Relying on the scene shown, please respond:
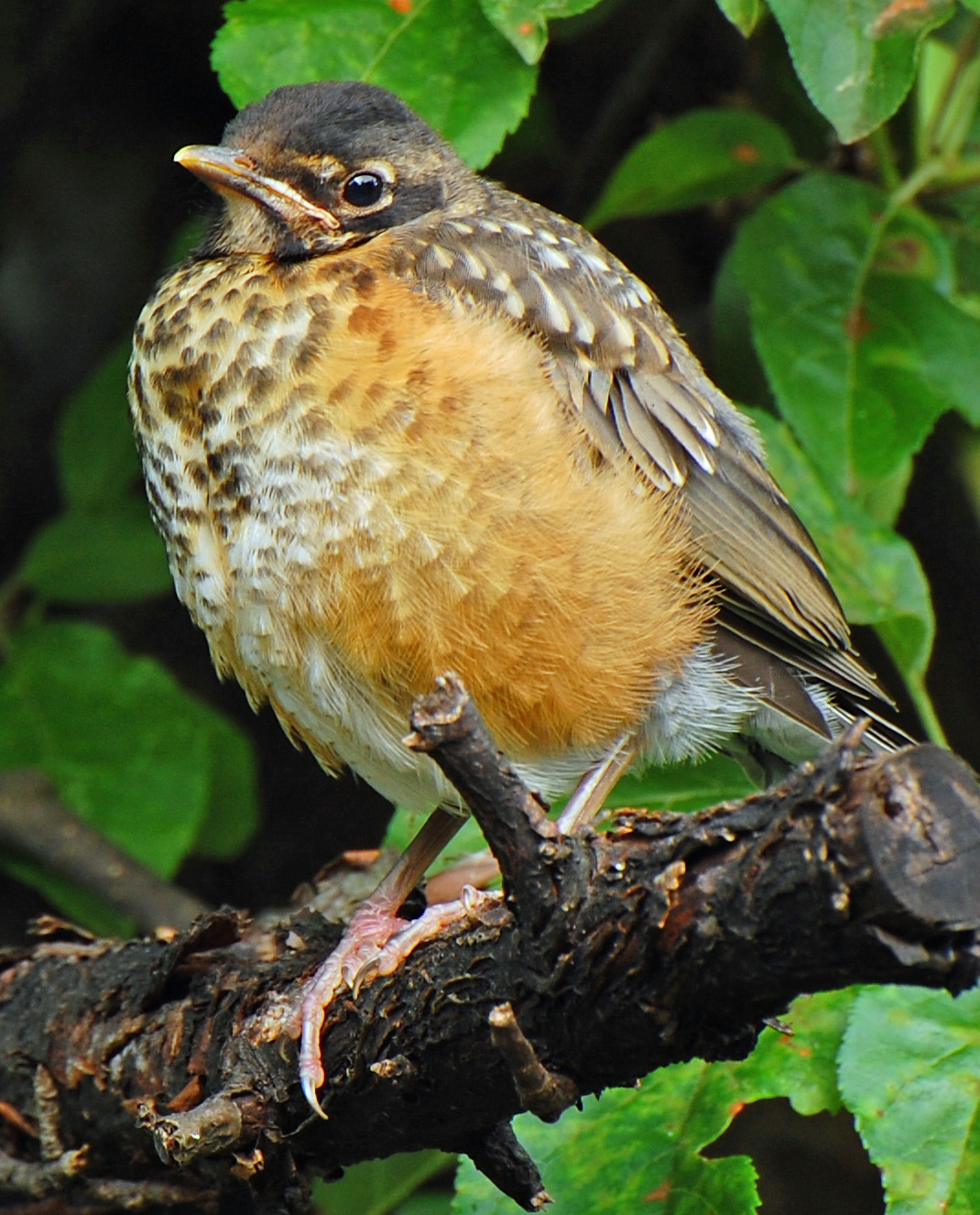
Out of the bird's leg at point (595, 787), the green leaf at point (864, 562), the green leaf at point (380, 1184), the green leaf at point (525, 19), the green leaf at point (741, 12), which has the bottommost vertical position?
the green leaf at point (380, 1184)

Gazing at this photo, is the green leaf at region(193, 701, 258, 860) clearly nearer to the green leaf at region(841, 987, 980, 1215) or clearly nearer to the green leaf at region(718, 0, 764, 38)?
the green leaf at region(841, 987, 980, 1215)

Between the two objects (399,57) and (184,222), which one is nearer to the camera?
(399,57)

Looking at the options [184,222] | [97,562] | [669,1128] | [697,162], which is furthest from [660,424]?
[184,222]

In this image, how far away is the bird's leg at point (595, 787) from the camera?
2898 mm

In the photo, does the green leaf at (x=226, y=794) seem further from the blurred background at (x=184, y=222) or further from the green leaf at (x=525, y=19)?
the green leaf at (x=525, y=19)

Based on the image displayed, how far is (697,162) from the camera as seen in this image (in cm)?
355

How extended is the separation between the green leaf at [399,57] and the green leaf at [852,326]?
2.54 ft

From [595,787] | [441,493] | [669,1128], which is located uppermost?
[441,493]

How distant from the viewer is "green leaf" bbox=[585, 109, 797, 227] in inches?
139

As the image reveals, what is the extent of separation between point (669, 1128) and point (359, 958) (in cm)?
61

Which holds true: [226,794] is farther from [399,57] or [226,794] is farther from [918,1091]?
[918,1091]

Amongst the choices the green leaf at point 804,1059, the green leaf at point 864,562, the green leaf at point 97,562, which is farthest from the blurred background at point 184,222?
the green leaf at point 804,1059

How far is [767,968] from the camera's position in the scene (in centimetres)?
176

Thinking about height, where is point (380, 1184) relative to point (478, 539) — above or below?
below
